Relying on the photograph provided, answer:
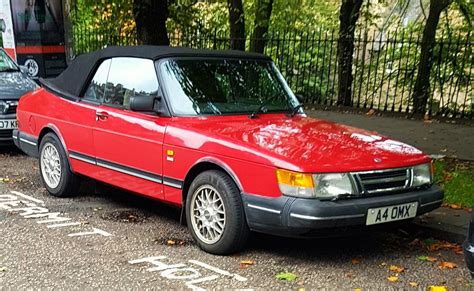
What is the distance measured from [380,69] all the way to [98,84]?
31.8ft

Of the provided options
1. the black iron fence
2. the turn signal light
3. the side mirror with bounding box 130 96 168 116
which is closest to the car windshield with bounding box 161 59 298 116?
the side mirror with bounding box 130 96 168 116

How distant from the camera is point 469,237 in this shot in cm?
360

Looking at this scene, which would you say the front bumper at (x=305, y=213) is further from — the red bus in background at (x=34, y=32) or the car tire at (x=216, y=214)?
the red bus in background at (x=34, y=32)

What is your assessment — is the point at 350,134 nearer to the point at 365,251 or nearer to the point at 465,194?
the point at 365,251

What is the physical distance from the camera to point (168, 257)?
475 cm

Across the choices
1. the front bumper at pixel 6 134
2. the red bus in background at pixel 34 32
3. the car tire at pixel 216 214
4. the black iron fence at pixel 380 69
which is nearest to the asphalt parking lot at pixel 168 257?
the car tire at pixel 216 214

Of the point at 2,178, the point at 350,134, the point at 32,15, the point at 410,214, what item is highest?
the point at 32,15

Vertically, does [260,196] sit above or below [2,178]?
above

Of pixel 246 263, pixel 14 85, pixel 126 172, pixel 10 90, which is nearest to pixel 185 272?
pixel 246 263

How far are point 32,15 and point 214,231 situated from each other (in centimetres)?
1275

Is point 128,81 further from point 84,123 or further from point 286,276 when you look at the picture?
point 286,276

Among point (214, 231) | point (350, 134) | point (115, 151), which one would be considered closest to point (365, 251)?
point (350, 134)

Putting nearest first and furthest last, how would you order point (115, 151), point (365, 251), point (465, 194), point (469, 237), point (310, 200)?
point (469, 237), point (310, 200), point (365, 251), point (115, 151), point (465, 194)

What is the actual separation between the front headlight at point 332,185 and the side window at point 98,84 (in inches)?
114
